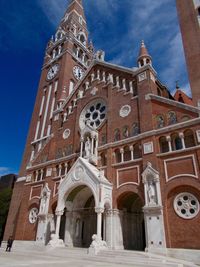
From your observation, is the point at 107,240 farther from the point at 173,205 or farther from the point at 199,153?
the point at 199,153

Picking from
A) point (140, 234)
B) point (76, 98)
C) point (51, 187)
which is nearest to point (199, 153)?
point (140, 234)

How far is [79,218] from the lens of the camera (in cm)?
2227

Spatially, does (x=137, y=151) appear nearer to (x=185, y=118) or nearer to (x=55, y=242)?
(x=185, y=118)

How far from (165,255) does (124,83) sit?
1622cm

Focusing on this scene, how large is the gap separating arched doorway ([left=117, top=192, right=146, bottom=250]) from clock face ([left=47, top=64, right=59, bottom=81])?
26932 millimetres

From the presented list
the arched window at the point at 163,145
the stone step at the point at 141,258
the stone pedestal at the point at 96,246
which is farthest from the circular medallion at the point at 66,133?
the stone step at the point at 141,258

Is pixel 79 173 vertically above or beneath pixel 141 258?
above

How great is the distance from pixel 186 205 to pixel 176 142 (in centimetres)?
508

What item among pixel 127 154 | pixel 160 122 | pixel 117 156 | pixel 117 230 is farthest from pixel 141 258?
pixel 160 122

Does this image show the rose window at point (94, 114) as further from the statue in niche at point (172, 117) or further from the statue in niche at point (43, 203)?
the statue in niche at point (43, 203)

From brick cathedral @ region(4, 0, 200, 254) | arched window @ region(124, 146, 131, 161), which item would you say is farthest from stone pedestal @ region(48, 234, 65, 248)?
arched window @ region(124, 146, 131, 161)

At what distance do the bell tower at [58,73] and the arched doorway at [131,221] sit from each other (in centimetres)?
1363

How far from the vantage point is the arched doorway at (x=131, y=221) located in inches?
749

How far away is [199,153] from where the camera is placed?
15914mm
